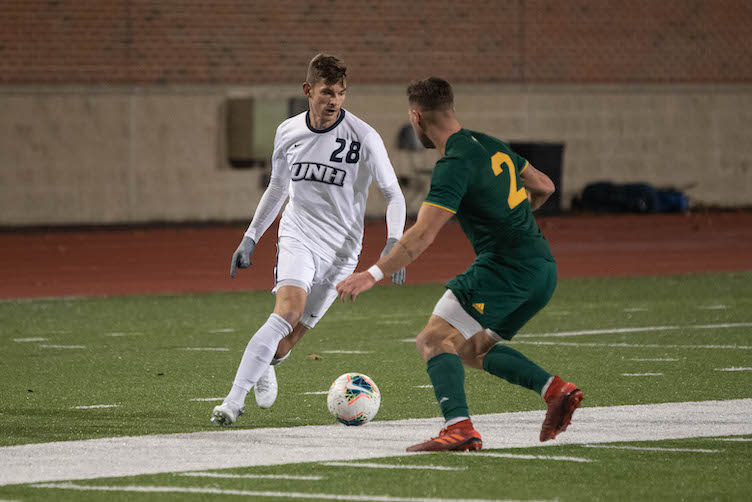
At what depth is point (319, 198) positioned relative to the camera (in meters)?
9.27

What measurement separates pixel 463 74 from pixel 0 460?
27.6 m

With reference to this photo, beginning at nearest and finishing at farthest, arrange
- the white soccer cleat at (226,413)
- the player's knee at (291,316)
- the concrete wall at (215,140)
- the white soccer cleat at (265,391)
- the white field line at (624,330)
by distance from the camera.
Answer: the white soccer cleat at (226,413), the player's knee at (291,316), the white soccer cleat at (265,391), the white field line at (624,330), the concrete wall at (215,140)

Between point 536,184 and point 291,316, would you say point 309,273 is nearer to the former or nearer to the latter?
point 291,316

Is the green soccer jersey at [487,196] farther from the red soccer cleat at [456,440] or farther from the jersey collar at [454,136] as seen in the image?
the red soccer cleat at [456,440]

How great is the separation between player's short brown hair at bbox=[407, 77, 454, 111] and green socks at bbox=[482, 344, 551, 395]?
1.45 metres

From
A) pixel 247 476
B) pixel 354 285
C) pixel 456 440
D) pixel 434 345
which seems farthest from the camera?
pixel 434 345

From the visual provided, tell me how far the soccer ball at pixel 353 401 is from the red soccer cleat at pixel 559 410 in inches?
50.8

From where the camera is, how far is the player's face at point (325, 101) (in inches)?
358

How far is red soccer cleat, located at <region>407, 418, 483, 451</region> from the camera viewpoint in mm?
7652

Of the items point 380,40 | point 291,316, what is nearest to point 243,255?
point 291,316

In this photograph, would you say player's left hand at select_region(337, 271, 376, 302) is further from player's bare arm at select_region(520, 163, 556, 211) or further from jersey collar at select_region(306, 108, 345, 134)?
jersey collar at select_region(306, 108, 345, 134)

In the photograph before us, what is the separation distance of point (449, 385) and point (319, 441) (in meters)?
0.91

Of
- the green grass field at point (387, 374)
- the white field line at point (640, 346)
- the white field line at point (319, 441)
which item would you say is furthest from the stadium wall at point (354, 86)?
the white field line at point (319, 441)

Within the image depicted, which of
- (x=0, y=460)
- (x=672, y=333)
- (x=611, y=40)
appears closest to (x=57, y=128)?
(x=611, y=40)
